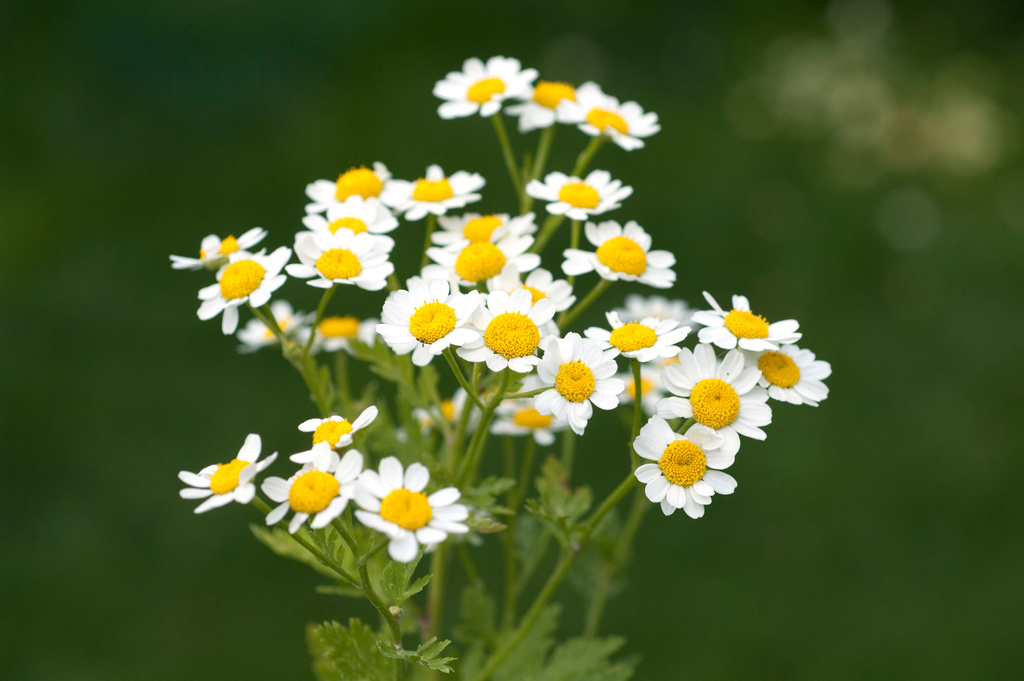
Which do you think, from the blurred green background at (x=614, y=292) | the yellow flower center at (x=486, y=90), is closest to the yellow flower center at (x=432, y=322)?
the yellow flower center at (x=486, y=90)

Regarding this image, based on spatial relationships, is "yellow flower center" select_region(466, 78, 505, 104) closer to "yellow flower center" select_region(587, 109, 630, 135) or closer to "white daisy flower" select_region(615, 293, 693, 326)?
"yellow flower center" select_region(587, 109, 630, 135)

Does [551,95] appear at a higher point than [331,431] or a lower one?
higher

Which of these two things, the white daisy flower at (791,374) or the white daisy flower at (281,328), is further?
the white daisy flower at (281,328)

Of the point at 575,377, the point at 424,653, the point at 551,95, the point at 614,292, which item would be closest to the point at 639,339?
the point at 575,377

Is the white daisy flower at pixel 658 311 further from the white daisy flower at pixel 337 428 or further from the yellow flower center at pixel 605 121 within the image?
the white daisy flower at pixel 337 428

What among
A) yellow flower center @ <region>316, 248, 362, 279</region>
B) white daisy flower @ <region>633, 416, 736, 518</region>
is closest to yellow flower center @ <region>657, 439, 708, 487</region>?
white daisy flower @ <region>633, 416, 736, 518</region>

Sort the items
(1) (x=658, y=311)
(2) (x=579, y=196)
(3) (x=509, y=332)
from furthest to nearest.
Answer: (1) (x=658, y=311) < (2) (x=579, y=196) < (3) (x=509, y=332)

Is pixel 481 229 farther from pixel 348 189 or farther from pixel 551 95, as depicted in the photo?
pixel 551 95
